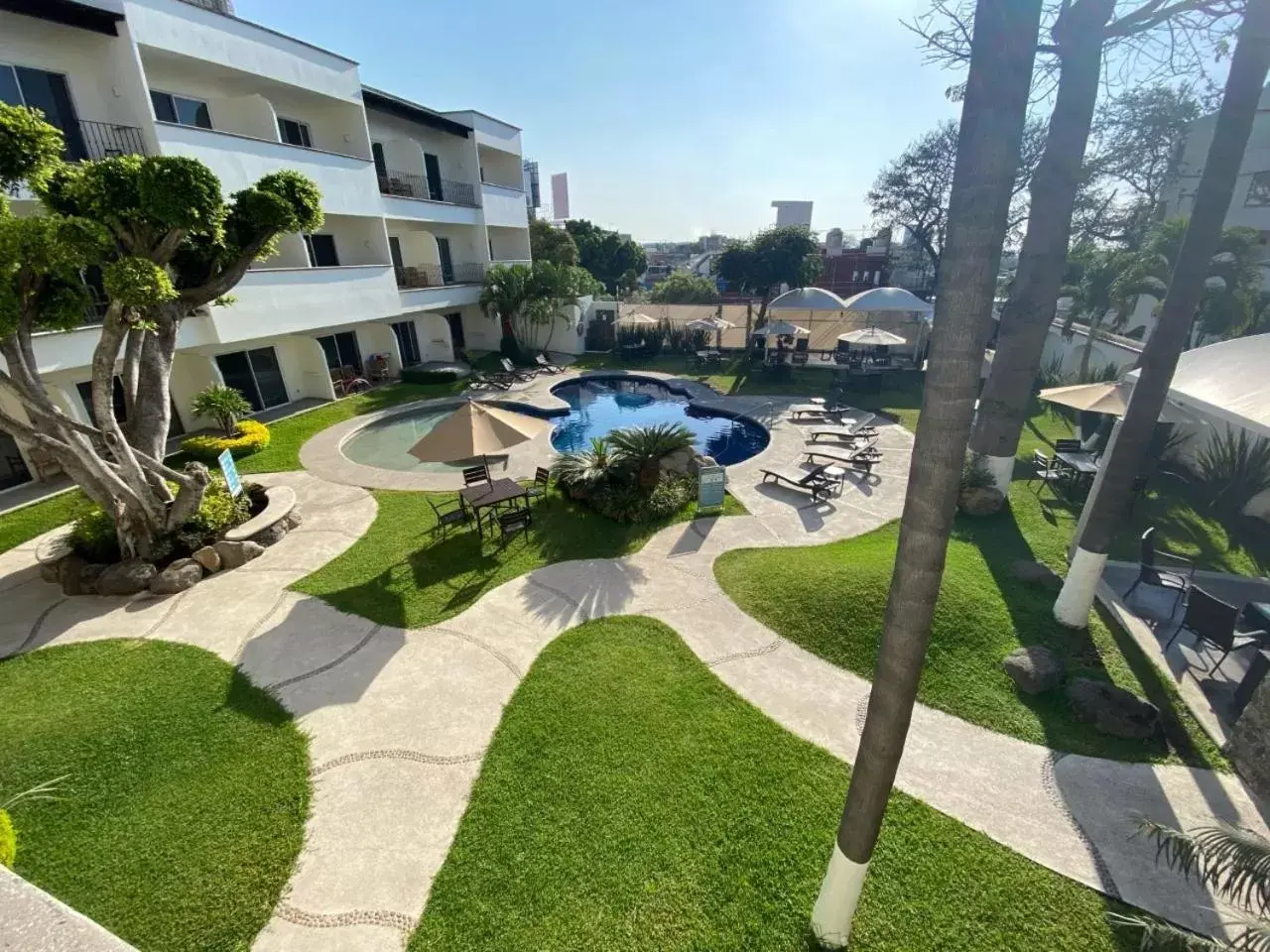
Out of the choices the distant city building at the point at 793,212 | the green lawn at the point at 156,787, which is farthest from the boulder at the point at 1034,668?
the distant city building at the point at 793,212

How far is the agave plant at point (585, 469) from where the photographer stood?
12914 mm

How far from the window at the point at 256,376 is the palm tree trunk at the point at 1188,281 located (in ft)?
81.0

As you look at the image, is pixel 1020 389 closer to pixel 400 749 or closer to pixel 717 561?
pixel 717 561

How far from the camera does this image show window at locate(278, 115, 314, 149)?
20.6 m

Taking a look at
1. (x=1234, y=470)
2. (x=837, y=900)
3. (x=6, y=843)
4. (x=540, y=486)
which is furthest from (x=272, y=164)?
(x=1234, y=470)

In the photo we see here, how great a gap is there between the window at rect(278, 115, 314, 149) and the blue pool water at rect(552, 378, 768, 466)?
45.3ft

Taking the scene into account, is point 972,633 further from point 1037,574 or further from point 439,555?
point 439,555

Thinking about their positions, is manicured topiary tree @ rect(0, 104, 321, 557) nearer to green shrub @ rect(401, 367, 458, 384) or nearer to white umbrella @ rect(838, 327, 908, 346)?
green shrub @ rect(401, 367, 458, 384)

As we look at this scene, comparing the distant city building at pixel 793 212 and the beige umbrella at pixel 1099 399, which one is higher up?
the distant city building at pixel 793 212

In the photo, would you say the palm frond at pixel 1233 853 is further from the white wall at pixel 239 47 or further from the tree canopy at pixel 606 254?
the tree canopy at pixel 606 254

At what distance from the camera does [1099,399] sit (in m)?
13.0

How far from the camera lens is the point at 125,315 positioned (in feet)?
30.0

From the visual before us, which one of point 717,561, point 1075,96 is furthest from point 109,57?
point 1075,96

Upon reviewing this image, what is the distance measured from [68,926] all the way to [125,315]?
1053 cm
